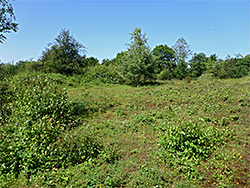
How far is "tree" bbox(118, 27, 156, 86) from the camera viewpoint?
15.2 metres

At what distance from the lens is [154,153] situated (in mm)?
4547

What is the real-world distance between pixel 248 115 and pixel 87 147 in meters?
5.10

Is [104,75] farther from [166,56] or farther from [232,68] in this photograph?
[166,56]

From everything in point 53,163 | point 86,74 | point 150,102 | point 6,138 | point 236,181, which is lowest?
point 236,181

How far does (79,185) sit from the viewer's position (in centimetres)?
353

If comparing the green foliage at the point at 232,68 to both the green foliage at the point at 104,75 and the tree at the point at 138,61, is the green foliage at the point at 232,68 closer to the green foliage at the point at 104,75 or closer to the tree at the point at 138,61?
the tree at the point at 138,61

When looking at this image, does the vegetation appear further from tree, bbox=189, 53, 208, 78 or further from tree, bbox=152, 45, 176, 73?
tree, bbox=152, 45, 176, 73

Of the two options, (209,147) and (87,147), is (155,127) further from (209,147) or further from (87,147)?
(87,147)

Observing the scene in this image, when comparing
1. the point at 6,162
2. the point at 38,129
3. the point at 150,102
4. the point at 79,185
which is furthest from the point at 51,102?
the point at 150,102

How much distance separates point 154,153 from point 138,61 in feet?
37.3

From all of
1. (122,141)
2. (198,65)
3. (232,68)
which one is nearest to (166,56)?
(198,65)

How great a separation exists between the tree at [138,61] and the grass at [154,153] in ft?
26.1

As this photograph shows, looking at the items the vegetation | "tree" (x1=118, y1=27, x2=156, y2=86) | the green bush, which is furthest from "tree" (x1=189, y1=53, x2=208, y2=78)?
the green bush

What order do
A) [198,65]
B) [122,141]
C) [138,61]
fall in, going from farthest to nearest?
1. [198,65]
2. [138,61]
3. [122,141]
